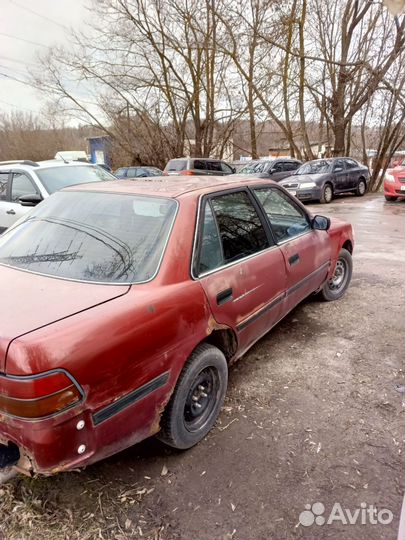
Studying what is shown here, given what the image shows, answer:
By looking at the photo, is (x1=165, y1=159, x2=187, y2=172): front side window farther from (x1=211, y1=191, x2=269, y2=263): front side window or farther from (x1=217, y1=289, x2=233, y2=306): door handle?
(x1=217, y1=289, x2=233, y2=306): door handle

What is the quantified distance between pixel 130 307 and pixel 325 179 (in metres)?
12.8

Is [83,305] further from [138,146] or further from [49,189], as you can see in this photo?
[138,146]

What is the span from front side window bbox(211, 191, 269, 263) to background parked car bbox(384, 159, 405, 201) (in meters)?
11.6

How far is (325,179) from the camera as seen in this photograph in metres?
13.2

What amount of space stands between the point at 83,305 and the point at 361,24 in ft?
68.2

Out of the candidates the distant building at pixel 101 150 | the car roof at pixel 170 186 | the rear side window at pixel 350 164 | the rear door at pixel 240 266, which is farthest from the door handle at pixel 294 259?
the distant building at pixel 101 150

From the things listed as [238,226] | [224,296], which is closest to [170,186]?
[238,226]

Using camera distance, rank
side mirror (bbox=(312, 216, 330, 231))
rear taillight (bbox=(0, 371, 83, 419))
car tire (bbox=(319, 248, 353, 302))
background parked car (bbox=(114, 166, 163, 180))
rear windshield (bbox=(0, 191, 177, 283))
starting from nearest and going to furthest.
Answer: rear taillight (bbox=(0, 371, 83, 419))
rear windshield (bbox=(0, 191, 177, 283))
side mirror (bbox=(312, 216, 330, 231))
car tire (bbox=(319, 248, 353, 302))
background parked car (bbox=(114, 166, 163, 180))

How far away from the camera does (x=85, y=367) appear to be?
62.3 inches

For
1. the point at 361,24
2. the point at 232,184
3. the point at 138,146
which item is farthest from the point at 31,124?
the point at 232,184

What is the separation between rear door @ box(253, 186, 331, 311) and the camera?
3.21m

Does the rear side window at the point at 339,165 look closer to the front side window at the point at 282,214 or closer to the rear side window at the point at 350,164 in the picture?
the rear side window at the point at 350,164

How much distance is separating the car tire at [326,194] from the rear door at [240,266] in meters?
11.1

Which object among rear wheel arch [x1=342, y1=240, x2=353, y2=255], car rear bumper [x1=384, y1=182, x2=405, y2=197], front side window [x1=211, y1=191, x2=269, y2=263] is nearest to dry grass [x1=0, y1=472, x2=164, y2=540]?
front side window [x1=211, y1=191, x2=269, y2=263]
